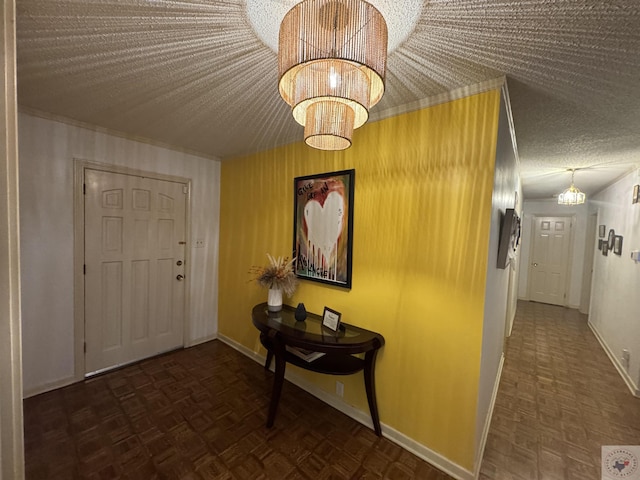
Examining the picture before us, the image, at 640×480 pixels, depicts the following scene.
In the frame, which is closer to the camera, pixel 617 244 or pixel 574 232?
pixel 617 244

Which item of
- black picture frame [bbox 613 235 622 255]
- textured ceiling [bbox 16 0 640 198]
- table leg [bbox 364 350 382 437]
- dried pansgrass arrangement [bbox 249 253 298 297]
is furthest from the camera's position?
black picture frame [bbox 613 235 622 255]

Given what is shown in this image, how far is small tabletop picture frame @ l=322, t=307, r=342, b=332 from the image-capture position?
2.01 metres

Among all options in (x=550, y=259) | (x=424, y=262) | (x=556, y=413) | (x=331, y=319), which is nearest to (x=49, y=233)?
(x=331, y=319)

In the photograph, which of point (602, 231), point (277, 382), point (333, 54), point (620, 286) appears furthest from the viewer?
point (602, 231)

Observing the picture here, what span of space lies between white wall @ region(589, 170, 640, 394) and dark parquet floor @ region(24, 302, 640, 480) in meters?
0.42

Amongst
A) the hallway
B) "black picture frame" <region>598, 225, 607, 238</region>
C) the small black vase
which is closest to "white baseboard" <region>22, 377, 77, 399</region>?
the small black vase

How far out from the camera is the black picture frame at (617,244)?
11.0 ft

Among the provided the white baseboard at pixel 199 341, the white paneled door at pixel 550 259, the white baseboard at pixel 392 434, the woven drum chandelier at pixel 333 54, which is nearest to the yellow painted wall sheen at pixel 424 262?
the white baseboard at pixel 392 434

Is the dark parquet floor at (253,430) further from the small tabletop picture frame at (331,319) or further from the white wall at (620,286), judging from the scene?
the small tabletop picture frame at (331,319)

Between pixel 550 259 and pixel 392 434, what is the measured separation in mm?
5965

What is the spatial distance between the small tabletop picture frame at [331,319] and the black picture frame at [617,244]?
382 cm

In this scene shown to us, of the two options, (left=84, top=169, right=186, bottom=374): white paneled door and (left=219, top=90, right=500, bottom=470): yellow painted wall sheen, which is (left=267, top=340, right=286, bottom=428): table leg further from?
(left=84, top=169, right=186, bottom=374): white paneled door

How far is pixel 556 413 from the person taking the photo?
225cm

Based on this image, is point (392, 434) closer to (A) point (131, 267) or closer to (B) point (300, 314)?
(B) point (300, 314)
